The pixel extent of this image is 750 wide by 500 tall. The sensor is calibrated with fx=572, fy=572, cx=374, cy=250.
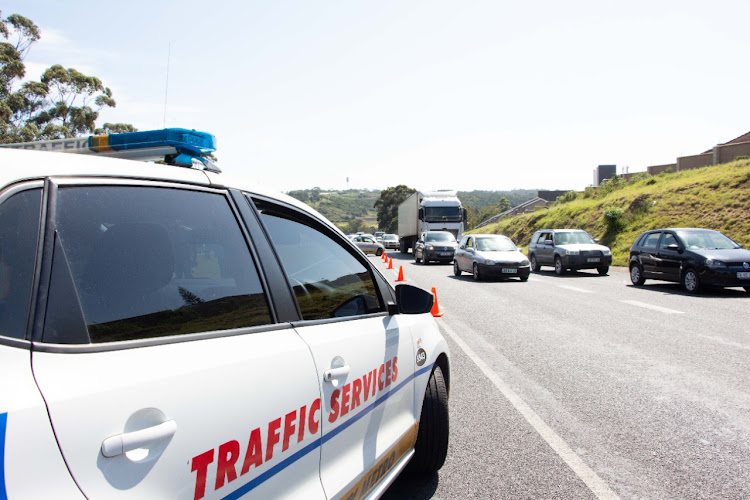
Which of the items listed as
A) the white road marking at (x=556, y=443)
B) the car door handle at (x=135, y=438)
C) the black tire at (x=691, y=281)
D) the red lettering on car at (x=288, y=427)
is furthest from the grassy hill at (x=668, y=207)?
the car door handle at (x=135, y=438)

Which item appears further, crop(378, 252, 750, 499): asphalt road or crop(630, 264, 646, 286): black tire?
crop(630, 264, 646, 286): black tire

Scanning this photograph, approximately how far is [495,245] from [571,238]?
3873 millimetres

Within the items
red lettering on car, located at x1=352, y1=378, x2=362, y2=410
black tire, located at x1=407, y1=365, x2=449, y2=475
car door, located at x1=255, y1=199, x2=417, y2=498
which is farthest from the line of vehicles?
red lettering on car, located at x1=352, y1=378, x2=362, y2=410

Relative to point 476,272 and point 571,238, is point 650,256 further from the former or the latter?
point 571,238

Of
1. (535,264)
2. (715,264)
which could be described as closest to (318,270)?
(715,264)

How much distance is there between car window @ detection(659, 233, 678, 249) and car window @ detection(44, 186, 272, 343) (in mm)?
15727

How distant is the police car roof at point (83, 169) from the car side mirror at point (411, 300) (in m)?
1.25

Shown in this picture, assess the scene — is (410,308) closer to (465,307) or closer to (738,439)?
(738,439)

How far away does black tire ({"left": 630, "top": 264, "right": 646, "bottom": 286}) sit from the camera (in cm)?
1655

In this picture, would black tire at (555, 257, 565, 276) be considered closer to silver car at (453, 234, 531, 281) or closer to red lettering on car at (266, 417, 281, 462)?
silver car at (453, 234, 531, 281)

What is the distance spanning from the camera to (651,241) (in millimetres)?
16312

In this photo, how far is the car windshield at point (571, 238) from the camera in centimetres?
2194

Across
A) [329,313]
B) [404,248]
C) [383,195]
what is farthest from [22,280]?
[383,195]

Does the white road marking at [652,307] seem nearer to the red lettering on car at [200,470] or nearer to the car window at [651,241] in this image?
the car window at [651,241]
